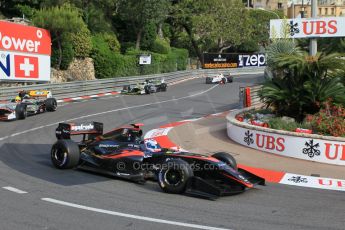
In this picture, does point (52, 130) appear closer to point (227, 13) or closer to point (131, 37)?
point (131, 37)

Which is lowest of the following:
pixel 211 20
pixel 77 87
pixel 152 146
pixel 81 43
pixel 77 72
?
pixel 152 146

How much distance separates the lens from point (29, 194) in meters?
8.73

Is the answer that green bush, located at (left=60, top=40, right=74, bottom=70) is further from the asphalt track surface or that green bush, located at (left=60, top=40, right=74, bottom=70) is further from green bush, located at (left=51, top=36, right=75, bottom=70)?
the asphalt track surface

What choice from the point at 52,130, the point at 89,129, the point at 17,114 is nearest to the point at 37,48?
the point at 17,114

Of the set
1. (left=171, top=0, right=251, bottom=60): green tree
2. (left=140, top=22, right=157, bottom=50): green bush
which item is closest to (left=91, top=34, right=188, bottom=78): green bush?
(left=140, top=22, right=157, bottom=50): green bush

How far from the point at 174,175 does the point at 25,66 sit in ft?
74.7

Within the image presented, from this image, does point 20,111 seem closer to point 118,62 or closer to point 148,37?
point 118,62

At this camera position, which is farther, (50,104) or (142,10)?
(142,10)

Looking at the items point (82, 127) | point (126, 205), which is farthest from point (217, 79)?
point (126, 205)

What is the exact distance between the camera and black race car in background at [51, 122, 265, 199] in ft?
29.2

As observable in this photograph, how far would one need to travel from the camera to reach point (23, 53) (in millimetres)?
29375

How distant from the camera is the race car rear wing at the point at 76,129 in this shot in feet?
37.9

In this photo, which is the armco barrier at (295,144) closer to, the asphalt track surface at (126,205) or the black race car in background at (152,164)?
A: the asphalt track surface at (126,205)

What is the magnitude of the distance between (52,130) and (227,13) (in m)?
51.4
